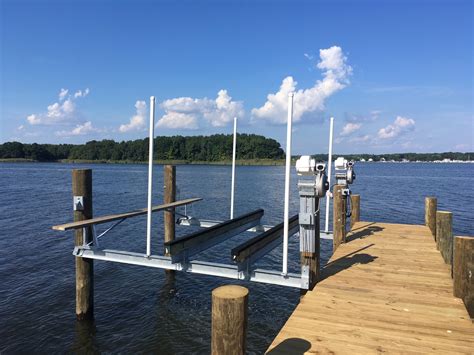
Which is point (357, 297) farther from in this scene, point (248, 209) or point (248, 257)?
point (248, 209)

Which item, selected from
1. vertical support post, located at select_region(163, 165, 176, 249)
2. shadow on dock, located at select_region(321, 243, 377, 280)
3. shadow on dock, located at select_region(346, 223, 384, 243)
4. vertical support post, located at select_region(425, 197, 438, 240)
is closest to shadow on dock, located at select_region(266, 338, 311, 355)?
shadow on dock, located at select_region(321, 243, 377, 280)

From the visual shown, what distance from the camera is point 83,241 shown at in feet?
26.1

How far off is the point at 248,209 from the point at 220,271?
18.8 meters

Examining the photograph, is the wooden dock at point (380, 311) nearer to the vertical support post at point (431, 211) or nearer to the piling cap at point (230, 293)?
the piling cap at point (230, 293)

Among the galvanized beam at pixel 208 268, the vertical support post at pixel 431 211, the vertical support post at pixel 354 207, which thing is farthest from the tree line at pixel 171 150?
the galvanized beam at pixel 208 268

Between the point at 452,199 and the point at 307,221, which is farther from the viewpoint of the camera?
the point at 452,199

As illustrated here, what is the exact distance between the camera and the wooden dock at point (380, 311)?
418 cm

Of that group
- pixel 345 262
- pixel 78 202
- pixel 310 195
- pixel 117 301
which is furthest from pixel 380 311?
pixel 117 301

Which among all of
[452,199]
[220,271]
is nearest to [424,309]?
[220,271]

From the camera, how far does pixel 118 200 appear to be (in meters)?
29.7

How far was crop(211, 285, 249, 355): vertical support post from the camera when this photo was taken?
10.2ft

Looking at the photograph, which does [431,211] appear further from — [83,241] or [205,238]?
[83,241]

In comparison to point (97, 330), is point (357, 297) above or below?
above

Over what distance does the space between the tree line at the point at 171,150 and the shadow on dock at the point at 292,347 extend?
12089cm
